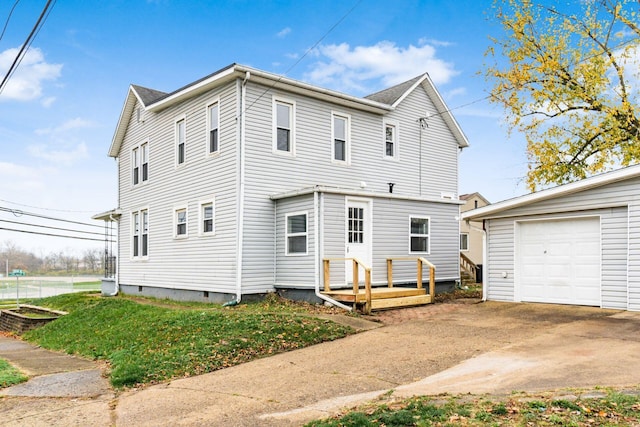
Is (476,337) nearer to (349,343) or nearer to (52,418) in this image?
(349,343)

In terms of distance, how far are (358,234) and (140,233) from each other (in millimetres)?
10011

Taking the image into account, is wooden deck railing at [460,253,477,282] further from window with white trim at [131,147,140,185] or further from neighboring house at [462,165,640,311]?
window with white trim at [131,147,140,185]

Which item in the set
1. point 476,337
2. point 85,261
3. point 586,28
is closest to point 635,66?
point 586,28

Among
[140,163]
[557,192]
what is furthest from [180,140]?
[557,192]

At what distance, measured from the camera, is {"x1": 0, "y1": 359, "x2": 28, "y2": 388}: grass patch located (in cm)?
821

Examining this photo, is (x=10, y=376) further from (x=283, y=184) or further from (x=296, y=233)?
(x=283, y=184)

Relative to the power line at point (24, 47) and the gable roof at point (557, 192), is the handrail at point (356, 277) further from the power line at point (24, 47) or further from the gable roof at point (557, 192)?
the power line at point (24, 47)

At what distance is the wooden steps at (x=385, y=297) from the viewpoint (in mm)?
12689

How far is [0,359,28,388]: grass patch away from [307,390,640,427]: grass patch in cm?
577

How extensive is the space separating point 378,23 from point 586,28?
1034 centimetres

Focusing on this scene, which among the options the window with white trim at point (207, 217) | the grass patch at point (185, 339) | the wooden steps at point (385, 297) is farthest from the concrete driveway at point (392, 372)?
the window with white trim at point (207, 217)

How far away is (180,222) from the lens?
1764 cm

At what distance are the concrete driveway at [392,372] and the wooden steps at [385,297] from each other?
6.10ft

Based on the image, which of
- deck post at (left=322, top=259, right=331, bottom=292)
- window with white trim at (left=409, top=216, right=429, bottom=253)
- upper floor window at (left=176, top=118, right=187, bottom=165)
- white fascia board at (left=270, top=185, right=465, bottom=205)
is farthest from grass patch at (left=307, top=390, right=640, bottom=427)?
upper floor window at (left=176, top=118, right=187, bottom=165)
